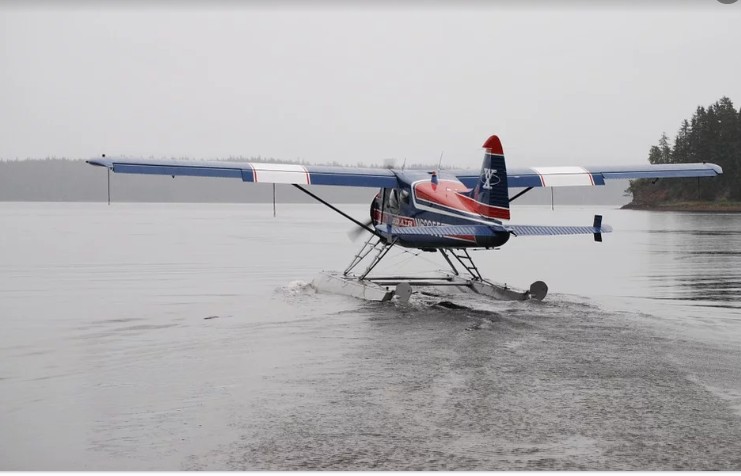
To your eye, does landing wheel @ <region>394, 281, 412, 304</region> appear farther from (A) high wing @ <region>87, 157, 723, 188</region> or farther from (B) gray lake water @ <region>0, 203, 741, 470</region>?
(A) high wing @ <region>87, 157, 723, 188</region>

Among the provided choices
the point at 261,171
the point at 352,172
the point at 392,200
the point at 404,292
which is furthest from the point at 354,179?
the point at 404,292

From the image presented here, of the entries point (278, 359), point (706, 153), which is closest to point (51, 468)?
point (278, 359)

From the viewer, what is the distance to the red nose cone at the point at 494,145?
43.7 ft

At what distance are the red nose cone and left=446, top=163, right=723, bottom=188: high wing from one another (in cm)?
340

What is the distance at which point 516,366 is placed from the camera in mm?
8484

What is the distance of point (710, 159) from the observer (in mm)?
104750

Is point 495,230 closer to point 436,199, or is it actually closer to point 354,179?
point 436,199

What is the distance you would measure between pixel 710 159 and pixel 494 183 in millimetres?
100587

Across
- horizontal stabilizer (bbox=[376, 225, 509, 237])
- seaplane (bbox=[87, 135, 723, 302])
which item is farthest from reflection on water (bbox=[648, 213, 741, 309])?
horizontal stabilizer (bbox=[376, 225, 509, 237])

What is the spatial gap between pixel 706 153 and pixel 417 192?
10019cm

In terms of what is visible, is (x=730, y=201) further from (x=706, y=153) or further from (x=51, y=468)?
(x=51, y=468)

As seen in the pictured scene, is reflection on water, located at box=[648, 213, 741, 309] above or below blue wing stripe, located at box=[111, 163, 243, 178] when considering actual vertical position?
below

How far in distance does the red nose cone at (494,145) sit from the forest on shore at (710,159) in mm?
88503

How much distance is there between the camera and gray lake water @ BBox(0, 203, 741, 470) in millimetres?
5527
